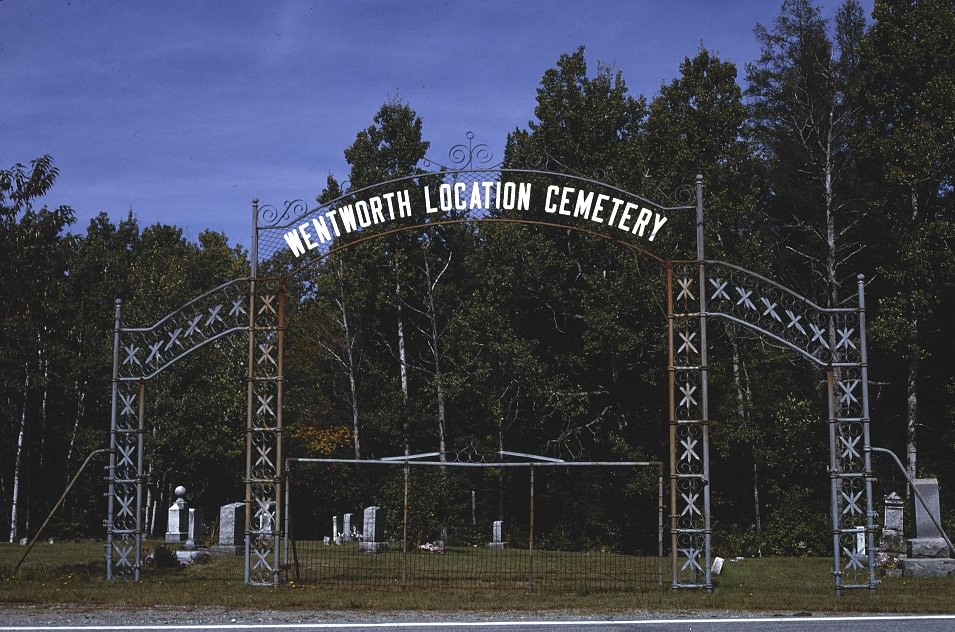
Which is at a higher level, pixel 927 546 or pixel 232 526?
pixel 927 546

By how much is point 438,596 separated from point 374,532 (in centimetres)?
1113

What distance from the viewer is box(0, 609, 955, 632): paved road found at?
10.3 m

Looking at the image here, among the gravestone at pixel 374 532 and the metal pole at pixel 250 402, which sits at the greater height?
the metal pole at pixel 250 402

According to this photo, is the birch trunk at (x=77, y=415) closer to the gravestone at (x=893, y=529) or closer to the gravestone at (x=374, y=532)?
the gravestone at (x=374, y=532)

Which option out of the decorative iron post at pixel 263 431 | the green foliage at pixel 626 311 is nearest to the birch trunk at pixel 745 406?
the green foliage at pixel 626 311

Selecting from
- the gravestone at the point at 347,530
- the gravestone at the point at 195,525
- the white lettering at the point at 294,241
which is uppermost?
the white lettering at the point at 294,241

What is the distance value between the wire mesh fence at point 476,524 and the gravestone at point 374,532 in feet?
0.08

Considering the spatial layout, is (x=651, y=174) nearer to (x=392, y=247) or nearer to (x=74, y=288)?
(x=392, y=247)

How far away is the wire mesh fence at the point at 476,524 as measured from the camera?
18.4 metres

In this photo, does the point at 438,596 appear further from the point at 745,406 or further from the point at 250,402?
the point at 745,406

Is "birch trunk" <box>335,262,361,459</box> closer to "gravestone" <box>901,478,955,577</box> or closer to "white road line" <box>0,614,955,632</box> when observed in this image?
"gravestone" <box>901,478,955,577</box>

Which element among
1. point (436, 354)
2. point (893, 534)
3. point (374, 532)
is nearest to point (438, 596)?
point (893, 534)

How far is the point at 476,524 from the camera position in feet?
99.0

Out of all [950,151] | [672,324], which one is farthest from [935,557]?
[950,151]
